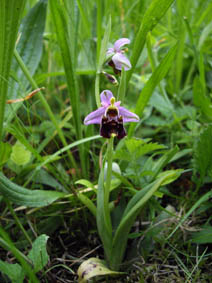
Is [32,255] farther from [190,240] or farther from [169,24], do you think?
[169,24]

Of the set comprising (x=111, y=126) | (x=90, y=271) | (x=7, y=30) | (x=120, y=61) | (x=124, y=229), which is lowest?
(x=90, y=271)

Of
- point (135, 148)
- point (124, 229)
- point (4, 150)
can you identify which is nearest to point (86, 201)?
point (124, 229)

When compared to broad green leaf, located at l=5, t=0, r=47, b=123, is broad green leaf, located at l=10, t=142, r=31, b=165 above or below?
below

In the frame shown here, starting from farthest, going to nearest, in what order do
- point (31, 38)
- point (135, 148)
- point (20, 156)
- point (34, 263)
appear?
1. point (31, 38)
2. point (20, 156)
3. point (135, 148)
4. point (34, 263)

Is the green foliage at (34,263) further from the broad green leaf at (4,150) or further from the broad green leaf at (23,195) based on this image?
the broad green leaf at (4,150)

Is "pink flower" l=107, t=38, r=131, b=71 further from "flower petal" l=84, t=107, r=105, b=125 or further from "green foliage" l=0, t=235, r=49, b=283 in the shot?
"green foliage" l=0, t=235, r=49, b=283

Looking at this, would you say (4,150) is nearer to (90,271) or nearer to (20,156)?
(20,156)

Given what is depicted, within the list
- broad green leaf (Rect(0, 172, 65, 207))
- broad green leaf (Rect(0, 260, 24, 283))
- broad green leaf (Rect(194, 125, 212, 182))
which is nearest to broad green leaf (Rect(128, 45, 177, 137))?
broad green leaf (Rect(194, 125, 212, 182))
